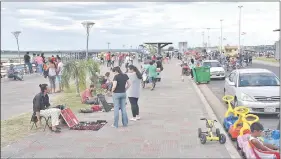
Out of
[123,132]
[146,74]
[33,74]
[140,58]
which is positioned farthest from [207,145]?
[140,58]

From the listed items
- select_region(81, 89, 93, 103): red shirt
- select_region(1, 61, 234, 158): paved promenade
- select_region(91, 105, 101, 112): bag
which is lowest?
select_region(1, 61, 234, 158): paved promenade

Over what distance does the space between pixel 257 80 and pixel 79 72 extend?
774cm

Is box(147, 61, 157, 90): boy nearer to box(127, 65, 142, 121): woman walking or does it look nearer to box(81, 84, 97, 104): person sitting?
box(81, 84, 97, 104): person sitting

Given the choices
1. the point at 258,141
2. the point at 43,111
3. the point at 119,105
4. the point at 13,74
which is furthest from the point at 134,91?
the point at 13,74

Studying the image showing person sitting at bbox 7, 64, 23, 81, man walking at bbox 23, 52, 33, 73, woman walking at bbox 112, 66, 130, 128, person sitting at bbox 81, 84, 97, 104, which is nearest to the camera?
woman walking at bbox 112, 66, 130, 128

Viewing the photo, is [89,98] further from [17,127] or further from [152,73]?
[152,73]

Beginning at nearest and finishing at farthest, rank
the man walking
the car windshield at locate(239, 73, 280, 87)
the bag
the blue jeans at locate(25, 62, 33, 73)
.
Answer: the car windshield at locate(239, 73, 280, 87)
the bag
the man walking
the blue jeans at locate(25, 62, 33, 73)

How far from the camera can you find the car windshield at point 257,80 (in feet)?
43.6

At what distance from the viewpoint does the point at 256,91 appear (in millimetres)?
12453

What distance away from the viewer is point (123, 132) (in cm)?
995

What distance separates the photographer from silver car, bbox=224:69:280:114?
39.8 ft

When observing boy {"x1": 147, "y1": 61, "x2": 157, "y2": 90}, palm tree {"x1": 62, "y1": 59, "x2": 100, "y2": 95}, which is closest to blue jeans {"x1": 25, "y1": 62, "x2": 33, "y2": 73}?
boy {"x1": 147, "y1": 61, "x2": 157, "y2": 90}

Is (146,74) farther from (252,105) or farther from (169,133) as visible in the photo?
(169,133)

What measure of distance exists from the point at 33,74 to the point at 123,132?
82.2 ft
